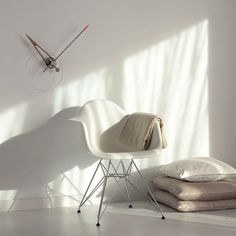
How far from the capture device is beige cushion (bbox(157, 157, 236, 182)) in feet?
13.0

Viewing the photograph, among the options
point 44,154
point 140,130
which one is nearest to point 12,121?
point 44,154

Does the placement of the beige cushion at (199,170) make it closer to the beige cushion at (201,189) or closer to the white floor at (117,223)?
the beige cushion at (201,189)

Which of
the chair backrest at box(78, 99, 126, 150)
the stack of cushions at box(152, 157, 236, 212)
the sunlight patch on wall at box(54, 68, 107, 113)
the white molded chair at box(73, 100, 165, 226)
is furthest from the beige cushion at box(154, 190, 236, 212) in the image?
the sunlight patch on wall at box(54, 68, 107, 113)

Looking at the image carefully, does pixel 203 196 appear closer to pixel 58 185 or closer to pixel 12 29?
pixel 58 185

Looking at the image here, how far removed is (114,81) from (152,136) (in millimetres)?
765

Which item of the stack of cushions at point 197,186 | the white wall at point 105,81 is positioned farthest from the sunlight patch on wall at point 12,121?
the stack of cushions at point 197,186

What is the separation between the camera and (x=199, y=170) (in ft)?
13.1

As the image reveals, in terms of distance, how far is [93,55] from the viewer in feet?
13.7

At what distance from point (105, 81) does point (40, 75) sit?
563mm

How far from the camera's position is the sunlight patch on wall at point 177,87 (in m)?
4.36

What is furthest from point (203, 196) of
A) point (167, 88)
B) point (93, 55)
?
point (93, 55)

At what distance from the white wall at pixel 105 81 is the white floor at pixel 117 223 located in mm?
343

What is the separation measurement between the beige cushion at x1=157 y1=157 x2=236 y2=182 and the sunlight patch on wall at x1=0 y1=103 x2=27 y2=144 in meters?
1.30

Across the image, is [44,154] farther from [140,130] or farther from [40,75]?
[140,130]
